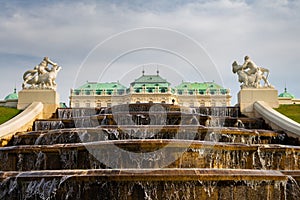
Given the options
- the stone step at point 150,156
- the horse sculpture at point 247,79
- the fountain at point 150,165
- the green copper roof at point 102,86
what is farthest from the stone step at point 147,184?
the green copper roof at point 102,86

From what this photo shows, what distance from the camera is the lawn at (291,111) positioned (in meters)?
21.0

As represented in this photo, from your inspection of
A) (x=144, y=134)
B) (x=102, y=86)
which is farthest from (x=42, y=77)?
(x=102, y=86)

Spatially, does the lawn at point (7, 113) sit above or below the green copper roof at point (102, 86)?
below

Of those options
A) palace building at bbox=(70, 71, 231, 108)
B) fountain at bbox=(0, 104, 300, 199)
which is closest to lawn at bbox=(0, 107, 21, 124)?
fountain at bbox=(0, 104, 300, 199)

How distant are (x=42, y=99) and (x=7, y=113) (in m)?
1.81

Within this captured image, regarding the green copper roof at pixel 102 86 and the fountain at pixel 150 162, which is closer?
the fountain at pixel 150 162

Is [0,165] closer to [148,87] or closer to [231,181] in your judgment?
[231,181]

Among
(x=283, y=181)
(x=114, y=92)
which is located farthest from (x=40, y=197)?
(x=114, y=92)

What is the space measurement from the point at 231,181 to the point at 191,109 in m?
12.2

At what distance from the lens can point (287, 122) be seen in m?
17.4

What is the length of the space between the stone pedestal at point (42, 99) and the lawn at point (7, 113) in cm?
46

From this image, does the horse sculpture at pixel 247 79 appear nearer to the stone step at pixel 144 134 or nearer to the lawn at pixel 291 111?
the lawn at pixel 291 111

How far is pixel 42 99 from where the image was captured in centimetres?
2223

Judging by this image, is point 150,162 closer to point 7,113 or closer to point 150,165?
point 150,165
